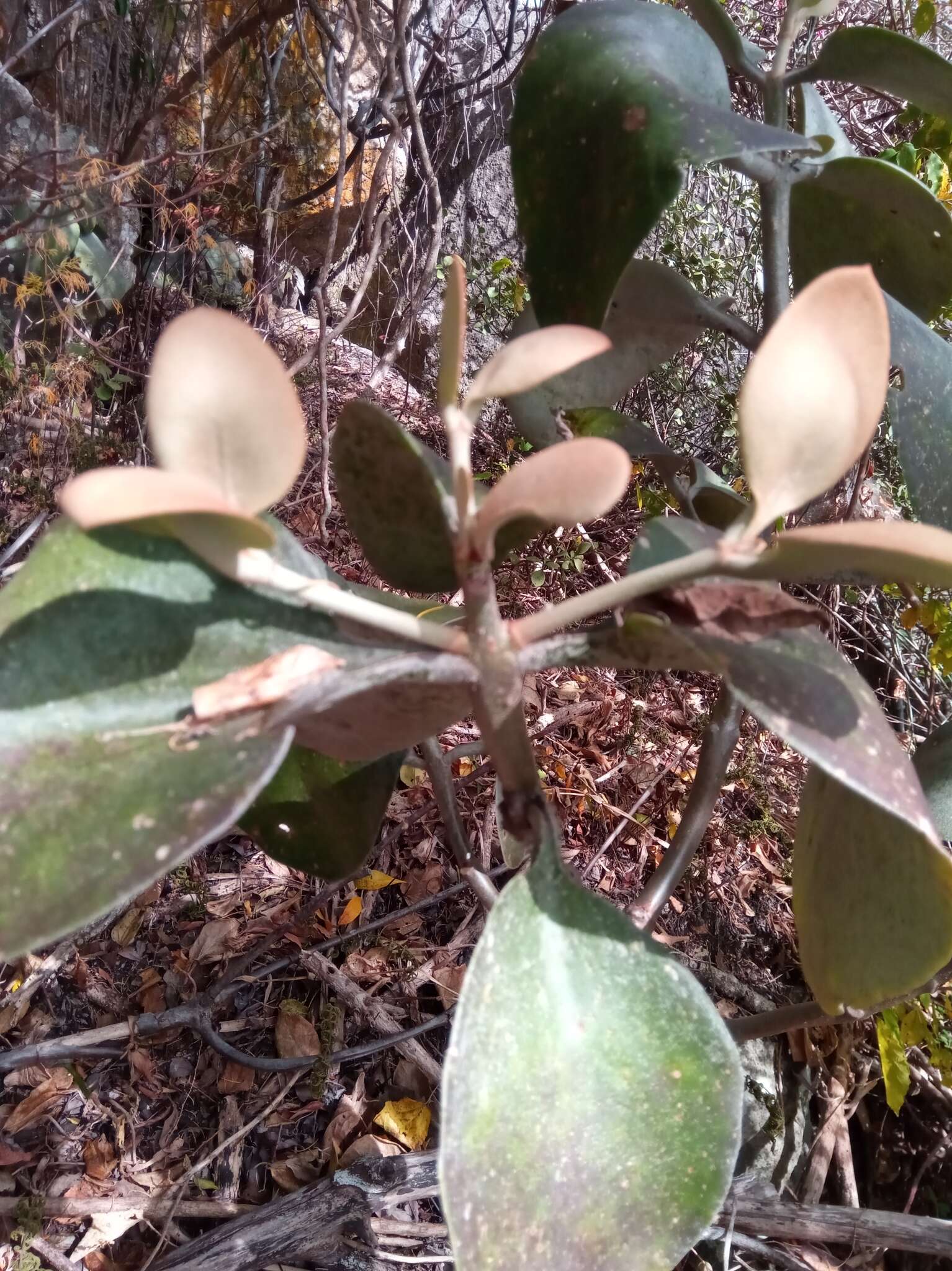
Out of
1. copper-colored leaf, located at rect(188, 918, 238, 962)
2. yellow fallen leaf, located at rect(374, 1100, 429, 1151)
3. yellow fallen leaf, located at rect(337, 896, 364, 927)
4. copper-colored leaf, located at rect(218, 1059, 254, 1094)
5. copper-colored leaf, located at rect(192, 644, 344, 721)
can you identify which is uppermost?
copper-colored leaf, located at rect(192, 644, 344, 721)

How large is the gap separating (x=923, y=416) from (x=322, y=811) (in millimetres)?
391

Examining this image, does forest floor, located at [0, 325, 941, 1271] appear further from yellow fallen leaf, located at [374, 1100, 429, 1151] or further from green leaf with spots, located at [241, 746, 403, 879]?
green leaf with spots, located at [241, 746, 403, 879]

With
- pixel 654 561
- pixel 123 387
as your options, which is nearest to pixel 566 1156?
pixel 654 561

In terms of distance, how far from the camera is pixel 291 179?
2.28m

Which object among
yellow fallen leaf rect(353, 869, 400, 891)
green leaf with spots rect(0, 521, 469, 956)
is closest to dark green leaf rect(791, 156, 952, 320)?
green leaf with spots rect(0, 521, 469, 956)

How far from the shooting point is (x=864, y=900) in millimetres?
336

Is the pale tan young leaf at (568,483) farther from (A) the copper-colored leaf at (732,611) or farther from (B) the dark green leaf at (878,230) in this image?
(B) the dark green leaf at (878,230)

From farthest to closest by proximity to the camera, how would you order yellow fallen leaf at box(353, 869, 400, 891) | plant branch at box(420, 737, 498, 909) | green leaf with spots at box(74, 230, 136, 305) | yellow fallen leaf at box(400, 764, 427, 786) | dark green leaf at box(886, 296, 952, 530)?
green leaf with spots at box(74, 230, 136, 305) < yellow fallen leaf at box(400, 764, 427, 786) < yellow fallen leaf at box(353, 869, 400, 891) < plant branch at box(420, 737, 498, 909) < dark green leaf at box(886, 296, 952, 530)

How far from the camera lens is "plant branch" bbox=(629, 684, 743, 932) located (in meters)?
0.54

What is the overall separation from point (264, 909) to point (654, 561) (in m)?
0.90

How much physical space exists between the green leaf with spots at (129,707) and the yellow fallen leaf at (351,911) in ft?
2.58

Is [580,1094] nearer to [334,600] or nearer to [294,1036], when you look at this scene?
[334,600]

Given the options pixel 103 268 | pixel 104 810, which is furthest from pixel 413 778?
pixel 103 268

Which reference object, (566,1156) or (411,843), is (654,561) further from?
(411,843)
